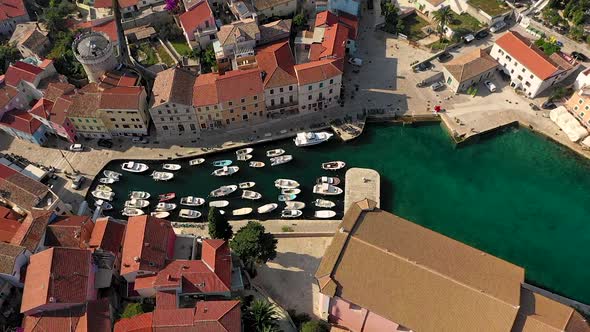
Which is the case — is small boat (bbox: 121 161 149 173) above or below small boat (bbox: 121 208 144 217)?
above

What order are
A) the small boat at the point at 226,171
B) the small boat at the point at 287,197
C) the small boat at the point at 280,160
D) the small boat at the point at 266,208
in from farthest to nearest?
the small boat at the point at 280,160 < the small boat at the point at 226,171 < the small boat at the point at 287,197 < the small boat at the point at 266,208

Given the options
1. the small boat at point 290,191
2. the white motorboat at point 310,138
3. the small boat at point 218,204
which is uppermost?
the white motorboat at point 310,138

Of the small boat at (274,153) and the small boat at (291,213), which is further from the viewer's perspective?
the small boat at (274,153)

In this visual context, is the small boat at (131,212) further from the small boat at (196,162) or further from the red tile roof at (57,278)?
the red tile roof at (57,278)

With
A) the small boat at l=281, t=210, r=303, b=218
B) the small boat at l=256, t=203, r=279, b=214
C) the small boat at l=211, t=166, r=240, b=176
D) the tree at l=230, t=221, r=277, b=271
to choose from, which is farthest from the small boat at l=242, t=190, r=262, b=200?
the tree at l=230, t=221, r=277, b=271

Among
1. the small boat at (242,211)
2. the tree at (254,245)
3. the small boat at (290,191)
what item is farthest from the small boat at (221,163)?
the tree at (254,245)

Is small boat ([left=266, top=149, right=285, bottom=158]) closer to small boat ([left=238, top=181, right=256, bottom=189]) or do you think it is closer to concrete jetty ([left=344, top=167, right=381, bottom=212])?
small boat ([left=238, top=181, right=256, bottom=189])

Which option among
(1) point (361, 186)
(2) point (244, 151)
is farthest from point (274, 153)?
(1) point (361, 186)

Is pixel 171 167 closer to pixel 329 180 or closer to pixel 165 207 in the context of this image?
pixel 165 207
